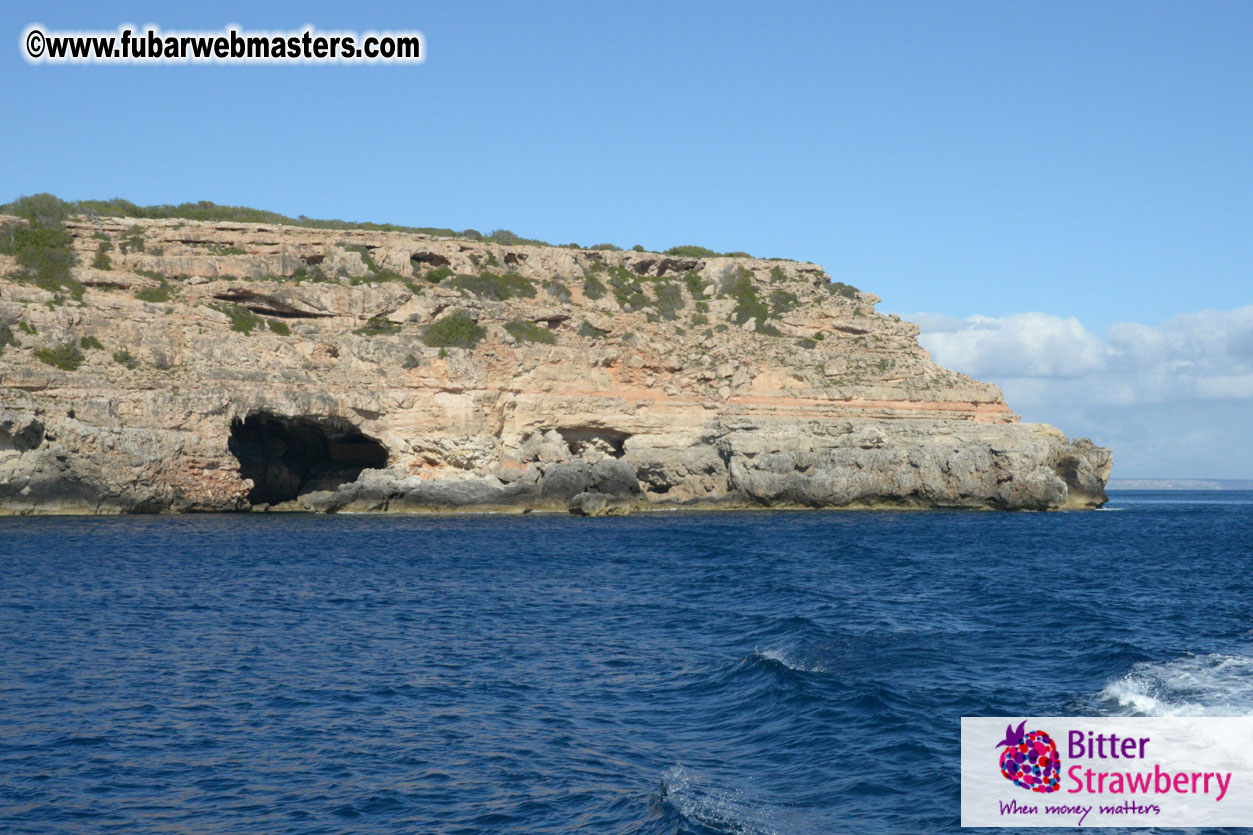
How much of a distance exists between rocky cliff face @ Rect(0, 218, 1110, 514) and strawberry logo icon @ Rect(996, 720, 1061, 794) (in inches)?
1529

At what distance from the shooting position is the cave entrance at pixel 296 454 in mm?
53906

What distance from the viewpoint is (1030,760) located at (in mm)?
12047

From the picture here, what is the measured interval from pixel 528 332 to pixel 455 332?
13.7ft

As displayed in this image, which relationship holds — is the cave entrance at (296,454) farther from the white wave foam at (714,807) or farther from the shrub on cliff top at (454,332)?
the white wave foam at (714,807)

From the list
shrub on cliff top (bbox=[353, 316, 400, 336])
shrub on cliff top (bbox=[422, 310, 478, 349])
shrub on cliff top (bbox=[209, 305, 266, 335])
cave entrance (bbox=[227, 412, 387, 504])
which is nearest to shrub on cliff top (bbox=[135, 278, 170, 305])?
shrub on cliff top (bbox=[209, 305, 266, 335])

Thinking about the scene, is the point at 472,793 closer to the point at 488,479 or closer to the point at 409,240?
the point at 488,479

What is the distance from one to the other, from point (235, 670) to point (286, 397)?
115 feet

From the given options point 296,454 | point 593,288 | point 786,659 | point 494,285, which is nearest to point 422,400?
point 296,454

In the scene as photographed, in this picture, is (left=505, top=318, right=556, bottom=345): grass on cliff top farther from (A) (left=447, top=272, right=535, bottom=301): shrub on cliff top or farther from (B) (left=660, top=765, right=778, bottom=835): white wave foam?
(B) (left=660, top=765, right=778, bottom=835): white wave foam

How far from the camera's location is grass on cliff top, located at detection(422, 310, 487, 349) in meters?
56.0

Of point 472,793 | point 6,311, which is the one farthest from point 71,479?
point 472,793

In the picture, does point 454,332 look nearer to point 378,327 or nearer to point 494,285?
point 378,327

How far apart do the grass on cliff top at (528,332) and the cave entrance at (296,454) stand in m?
9.64

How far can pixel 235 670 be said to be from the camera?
17.0m
